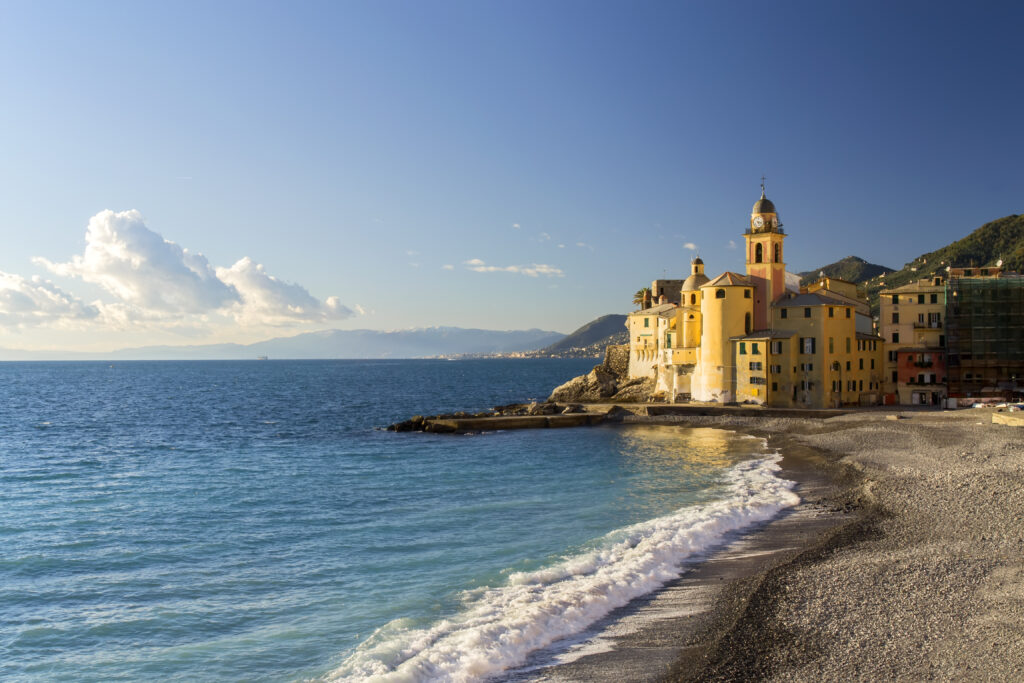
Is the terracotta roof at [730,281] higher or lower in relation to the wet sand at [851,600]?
higher

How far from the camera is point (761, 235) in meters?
60.5

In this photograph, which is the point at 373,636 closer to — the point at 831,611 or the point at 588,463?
the point at 831,611

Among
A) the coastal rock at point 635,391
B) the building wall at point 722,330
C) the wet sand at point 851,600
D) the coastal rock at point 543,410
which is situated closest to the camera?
the wet sand at point 851,600

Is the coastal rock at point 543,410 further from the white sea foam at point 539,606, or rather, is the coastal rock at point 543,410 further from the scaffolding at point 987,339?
the white sea foam at point 539,606

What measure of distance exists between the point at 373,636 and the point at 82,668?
5.80m

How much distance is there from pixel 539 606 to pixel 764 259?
2026 inches

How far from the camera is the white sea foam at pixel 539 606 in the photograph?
43.2ft

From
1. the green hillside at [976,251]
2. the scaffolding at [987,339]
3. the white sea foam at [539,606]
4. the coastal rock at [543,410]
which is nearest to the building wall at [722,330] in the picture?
the coastal rock at [543,410]

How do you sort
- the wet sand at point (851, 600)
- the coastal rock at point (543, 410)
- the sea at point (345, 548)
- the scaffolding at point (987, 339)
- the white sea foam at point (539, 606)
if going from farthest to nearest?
the coastal rock at point (543, 410) → the scaffolding at point (987, 339) → the sea at point (345, 548) → the white sea foam at point (539, 606) → the wet sand at point (851, 600)

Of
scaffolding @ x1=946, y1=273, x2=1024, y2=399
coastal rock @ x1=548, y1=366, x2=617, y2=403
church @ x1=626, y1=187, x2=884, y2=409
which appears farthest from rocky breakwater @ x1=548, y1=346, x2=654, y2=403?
scaffolding @ x1=946, y1=273, x2=1024, y2=399

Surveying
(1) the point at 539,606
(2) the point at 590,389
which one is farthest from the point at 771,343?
(1) the point at 539,606

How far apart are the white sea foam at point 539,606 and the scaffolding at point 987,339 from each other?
42124 mm

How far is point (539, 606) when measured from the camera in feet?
51.3

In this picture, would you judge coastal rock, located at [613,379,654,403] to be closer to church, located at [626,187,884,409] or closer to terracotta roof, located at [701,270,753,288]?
church, located at [626,187,884,409]
